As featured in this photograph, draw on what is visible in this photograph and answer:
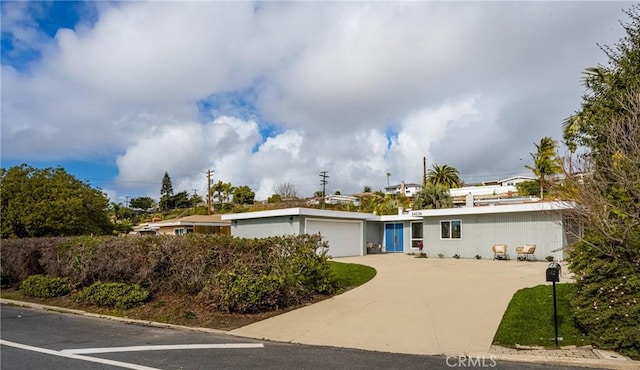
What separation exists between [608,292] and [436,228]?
18812mm

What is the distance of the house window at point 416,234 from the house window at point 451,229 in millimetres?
2517

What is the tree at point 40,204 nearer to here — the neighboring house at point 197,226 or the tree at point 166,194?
the neighboring house at point 197,226

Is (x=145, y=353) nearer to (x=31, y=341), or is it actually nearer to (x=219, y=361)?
(x=219, y=361)

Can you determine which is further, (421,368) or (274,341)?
(274,341)

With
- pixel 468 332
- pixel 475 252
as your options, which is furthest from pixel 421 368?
pixel 475 252

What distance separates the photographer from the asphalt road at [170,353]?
626 cm

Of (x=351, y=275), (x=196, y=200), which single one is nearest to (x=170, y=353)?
(x=351, y=275)

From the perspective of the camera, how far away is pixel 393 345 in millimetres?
7281

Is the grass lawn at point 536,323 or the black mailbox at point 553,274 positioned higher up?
the black mailbox at point 553,274

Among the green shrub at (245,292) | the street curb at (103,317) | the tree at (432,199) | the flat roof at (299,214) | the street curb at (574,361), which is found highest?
the tree at (432,199)

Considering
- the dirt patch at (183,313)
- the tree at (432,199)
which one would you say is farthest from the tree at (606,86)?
the tree at (432,199)

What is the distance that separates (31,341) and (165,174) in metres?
87.1

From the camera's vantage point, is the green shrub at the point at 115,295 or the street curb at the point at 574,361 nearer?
the street curb at the point at 574,361

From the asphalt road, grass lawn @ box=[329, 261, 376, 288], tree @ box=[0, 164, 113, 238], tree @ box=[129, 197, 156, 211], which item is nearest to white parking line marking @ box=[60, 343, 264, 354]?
the asphalt road
